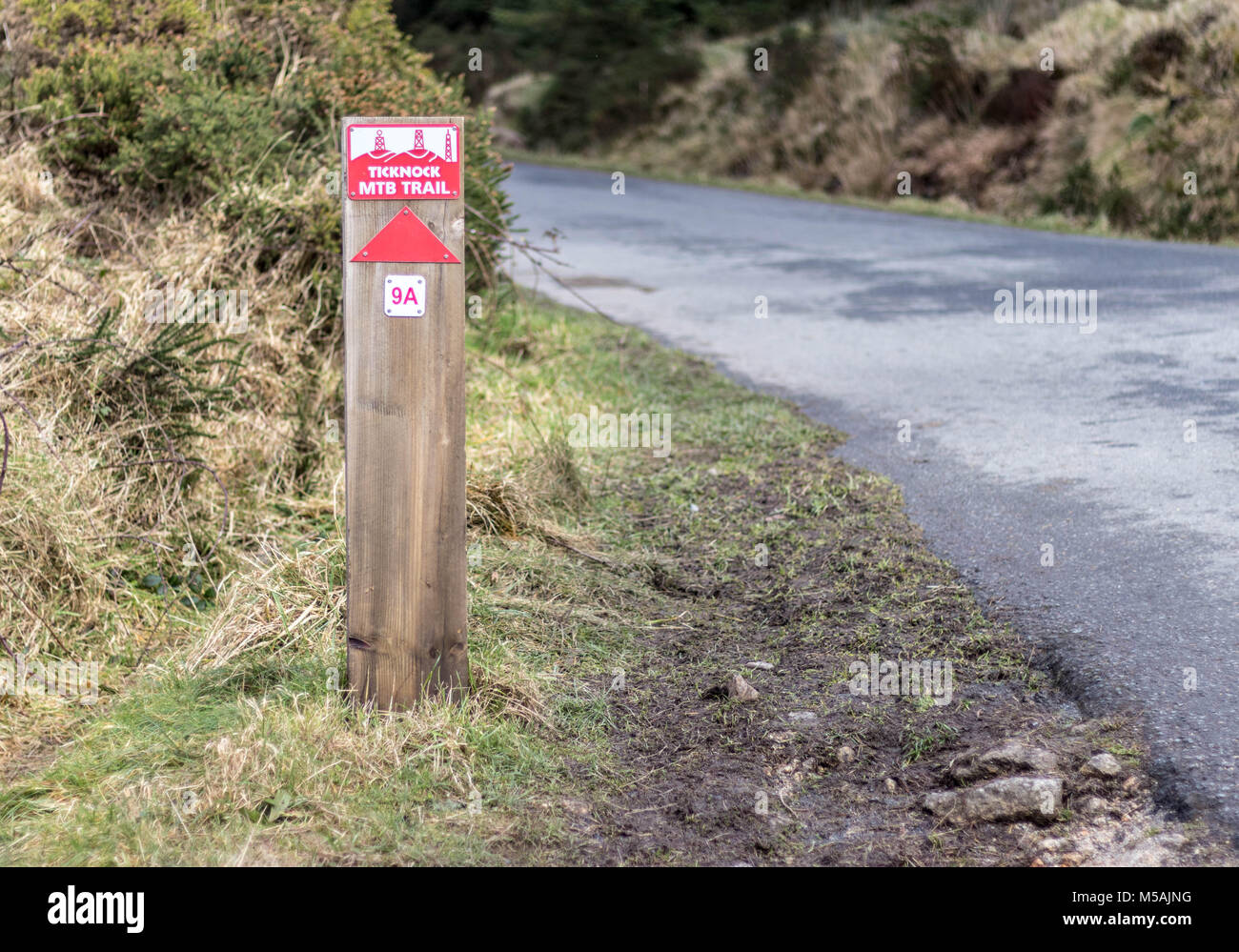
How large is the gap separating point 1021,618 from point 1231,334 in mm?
4548

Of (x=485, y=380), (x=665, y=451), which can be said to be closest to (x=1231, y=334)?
(x=665, y=451)

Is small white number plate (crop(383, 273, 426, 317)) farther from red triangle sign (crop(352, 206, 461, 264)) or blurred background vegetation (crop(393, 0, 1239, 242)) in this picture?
blurred background vegetation (crop(393, 0, 1239, 242))

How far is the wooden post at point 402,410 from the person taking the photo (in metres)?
3.37

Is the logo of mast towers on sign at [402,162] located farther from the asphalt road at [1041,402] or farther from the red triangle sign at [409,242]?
the asphalt road at [1041,402]

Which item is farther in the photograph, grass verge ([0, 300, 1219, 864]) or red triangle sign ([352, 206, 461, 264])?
red triangle sign ([352, 206, 461, 264])

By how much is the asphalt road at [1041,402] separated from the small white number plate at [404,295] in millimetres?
2103

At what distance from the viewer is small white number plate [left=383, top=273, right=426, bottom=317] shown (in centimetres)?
338

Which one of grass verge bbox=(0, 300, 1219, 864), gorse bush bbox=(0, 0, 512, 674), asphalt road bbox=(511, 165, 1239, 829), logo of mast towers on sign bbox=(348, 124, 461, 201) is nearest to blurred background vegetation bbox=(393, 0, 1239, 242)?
asphalt road bbox=(511, 165, 1239, 829)

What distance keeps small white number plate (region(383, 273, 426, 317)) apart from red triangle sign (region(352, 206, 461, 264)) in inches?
2.0

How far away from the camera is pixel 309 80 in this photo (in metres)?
7.61

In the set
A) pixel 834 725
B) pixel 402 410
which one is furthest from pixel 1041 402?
pixel 402 410

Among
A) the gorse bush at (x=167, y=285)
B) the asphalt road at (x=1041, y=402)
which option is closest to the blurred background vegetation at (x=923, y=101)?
the asphalt road at (x=1041, y=402)

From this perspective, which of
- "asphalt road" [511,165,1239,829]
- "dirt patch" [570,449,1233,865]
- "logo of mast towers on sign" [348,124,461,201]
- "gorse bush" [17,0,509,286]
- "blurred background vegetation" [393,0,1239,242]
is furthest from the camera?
"blurred background vegetation" [393,0,1239,242]
